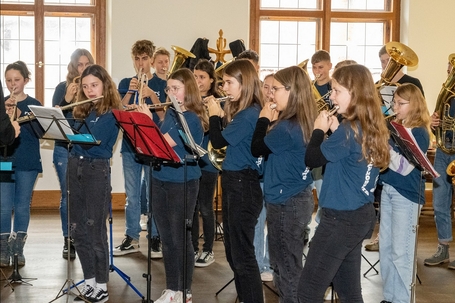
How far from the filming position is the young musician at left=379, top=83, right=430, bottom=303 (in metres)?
4.21

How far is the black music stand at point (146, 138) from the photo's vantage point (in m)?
3.82

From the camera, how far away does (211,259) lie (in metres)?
5.85

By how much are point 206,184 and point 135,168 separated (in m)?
0.95

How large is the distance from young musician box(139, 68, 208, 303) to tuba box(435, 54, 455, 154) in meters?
2.59

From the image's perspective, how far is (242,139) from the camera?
3.97 m

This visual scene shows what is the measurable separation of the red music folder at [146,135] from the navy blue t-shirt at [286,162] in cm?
60

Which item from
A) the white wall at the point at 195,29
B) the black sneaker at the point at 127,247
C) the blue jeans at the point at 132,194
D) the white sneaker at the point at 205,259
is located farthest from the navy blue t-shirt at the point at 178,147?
the white wall at the point at 195,29

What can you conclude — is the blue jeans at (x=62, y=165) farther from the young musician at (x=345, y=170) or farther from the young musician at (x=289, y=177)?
the young musician at (x=345, y=170)

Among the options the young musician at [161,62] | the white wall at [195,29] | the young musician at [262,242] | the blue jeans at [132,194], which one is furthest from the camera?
the white wall at [195,29]

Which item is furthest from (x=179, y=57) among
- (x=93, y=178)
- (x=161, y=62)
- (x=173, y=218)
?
(x=173, y=218)

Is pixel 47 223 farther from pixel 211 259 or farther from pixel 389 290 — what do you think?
pixel 389 290

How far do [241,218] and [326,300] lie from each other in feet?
4.20

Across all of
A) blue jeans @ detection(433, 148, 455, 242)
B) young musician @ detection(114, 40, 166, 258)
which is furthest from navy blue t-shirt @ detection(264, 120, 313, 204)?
blue jeans @ detection(433, 148, 455, 242)

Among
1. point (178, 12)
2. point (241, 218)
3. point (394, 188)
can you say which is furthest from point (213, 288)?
point (178, 12)
